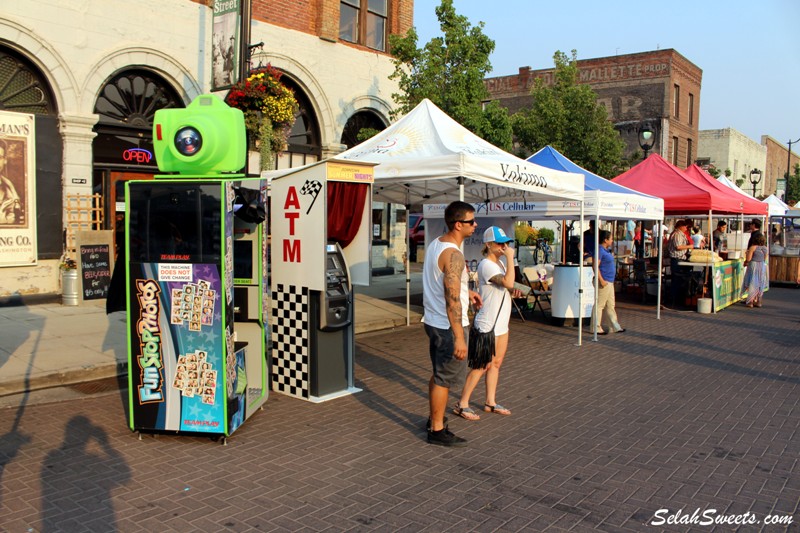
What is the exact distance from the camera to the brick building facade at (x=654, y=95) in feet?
119

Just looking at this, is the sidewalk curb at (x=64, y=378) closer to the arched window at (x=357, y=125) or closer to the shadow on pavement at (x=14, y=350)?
the shadow on pavement at (x=14, y=350)

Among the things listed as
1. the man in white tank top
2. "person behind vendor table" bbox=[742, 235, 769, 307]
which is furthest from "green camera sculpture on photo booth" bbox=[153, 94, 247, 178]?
"person behind vendor table" bbox=[742, 235, 769, 307]

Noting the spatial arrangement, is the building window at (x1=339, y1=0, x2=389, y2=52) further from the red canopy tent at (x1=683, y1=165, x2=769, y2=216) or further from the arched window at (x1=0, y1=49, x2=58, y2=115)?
the red canopy tent at (x1=683, y1=165, x2=769, y2=216)

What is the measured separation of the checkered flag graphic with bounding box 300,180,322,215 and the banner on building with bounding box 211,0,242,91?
19.4 ft

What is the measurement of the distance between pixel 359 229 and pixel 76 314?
594 cm

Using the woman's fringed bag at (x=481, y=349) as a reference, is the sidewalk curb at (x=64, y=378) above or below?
below

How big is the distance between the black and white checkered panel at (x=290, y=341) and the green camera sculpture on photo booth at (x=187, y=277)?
1073mm

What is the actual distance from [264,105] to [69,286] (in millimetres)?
4602

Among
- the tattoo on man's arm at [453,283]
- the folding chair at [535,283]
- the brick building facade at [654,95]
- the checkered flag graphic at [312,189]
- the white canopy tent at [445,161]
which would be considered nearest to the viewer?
the tattoo on man's arm at [453,283]

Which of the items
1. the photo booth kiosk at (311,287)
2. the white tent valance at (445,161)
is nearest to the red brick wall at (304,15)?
the white tent valance at (445,161)

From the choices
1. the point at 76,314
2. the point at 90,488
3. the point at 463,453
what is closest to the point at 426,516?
the point at 463,453

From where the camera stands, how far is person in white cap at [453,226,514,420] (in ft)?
19.7

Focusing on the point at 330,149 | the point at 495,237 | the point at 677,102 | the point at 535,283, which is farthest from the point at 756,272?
the point at 677,102

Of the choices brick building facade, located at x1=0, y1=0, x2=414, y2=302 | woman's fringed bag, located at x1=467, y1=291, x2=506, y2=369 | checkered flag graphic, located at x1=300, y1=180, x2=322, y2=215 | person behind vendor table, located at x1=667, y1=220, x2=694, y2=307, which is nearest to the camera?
woman's fringed bag, located at x1=467, y1=291, x2=506, y2=369
